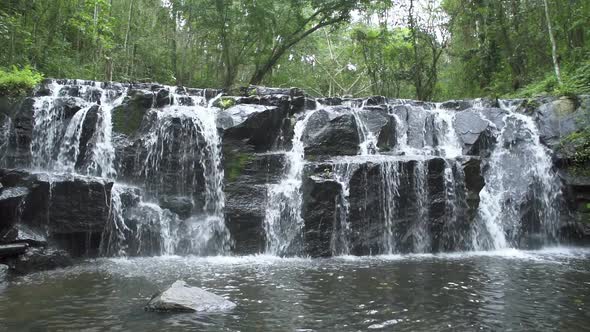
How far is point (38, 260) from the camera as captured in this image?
9.80m

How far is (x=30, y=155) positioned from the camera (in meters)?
13.0

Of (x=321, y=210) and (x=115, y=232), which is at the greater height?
(x=321, y=210)

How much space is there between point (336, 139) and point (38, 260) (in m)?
8.65

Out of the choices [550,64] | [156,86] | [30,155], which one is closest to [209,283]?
[30,155]

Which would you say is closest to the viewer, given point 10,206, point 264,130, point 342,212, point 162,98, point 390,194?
point 10,206

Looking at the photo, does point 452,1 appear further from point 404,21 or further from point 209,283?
point 209,283

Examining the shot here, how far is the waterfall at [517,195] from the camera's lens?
13758 mm

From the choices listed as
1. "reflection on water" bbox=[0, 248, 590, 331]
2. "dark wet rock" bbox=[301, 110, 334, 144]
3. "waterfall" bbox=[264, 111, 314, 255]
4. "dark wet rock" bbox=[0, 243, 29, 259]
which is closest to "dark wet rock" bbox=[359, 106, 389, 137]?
"dark wet rock" bbox=[301, 110, 334, 144]

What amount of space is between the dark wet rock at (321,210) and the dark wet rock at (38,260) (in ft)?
19.1

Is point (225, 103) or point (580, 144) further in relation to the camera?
point (225, 103)

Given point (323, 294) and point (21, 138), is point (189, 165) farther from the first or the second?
point (323, 294)

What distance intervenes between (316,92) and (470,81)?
11.5m

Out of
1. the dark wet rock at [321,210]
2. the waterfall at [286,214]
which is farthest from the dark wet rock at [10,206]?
the dark wet rock at [321,210]

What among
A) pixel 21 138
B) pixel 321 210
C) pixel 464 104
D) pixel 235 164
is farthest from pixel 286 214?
pixel 464 104
